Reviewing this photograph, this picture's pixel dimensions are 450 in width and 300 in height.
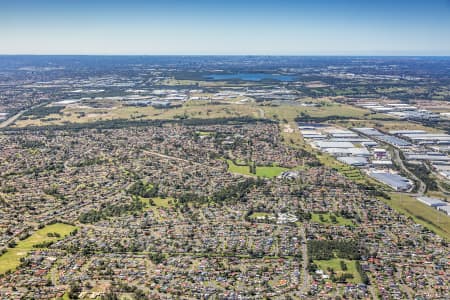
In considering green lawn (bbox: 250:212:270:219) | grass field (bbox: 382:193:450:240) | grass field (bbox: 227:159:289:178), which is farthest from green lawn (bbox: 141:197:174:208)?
grass field (bbox: 382:193:450:240)

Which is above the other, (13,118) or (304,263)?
(13,118)

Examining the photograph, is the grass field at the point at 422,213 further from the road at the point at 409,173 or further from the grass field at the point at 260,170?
the grass field at the point at 260,170

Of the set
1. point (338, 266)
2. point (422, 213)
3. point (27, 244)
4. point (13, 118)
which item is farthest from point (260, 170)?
point (13, 118)

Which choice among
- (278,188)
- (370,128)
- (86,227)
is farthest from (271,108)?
(86,227)

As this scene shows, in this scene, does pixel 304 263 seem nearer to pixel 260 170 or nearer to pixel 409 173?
pixel 260 170

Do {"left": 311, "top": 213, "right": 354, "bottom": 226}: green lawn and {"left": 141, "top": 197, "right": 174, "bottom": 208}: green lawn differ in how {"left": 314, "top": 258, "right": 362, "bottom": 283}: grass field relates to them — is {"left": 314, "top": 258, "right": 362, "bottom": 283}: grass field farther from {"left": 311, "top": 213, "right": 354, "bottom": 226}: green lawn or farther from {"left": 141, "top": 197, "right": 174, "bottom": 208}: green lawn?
{"left": 141, "top": 197, "right": 174, "bottom": 208}: green lawn

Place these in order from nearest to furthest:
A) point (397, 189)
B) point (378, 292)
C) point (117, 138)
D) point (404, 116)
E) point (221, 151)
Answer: point (378, 292)
point (397, 189)
point (221, 151)
point (117, 138)
point (404, 116)

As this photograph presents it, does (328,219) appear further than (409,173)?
No

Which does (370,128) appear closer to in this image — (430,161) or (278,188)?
(430,161)
